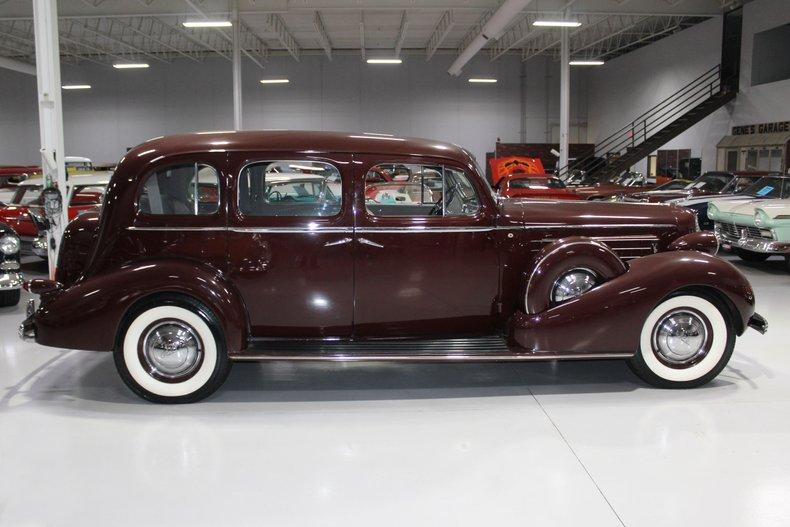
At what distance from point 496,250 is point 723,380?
196cm

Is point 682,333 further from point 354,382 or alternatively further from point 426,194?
point 354,382

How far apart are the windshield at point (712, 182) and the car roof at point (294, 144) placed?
9913 mm

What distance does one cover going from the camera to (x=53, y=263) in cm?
625

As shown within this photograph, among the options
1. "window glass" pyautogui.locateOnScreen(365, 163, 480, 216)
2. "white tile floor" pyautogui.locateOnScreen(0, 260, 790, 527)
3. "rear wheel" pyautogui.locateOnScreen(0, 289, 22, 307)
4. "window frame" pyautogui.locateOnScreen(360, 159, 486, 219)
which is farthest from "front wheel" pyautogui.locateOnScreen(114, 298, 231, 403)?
"rear wheel" pyautogui.locateOnScreen(0, 289, 22, 307)

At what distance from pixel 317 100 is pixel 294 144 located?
26.4m

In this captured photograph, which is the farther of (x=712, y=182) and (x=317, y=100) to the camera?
(x=317, y=100)

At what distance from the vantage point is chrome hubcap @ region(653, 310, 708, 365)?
14.4ft

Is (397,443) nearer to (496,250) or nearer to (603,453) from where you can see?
(603,453)

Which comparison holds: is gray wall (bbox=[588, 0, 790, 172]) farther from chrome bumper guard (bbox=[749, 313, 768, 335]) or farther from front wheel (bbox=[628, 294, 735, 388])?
front wheel (bbox=[628, 294, 735, 388])

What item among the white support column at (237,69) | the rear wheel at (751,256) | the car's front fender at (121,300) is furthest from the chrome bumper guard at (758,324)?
the white support column at (237,69)

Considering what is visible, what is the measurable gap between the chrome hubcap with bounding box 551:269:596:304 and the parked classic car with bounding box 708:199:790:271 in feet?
19.1

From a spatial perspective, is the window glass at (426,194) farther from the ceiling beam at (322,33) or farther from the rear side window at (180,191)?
the ceiling beam at (322,33)

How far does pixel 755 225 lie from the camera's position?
9086mm

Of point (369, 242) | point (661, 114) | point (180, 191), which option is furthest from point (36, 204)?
point (661, 114)
